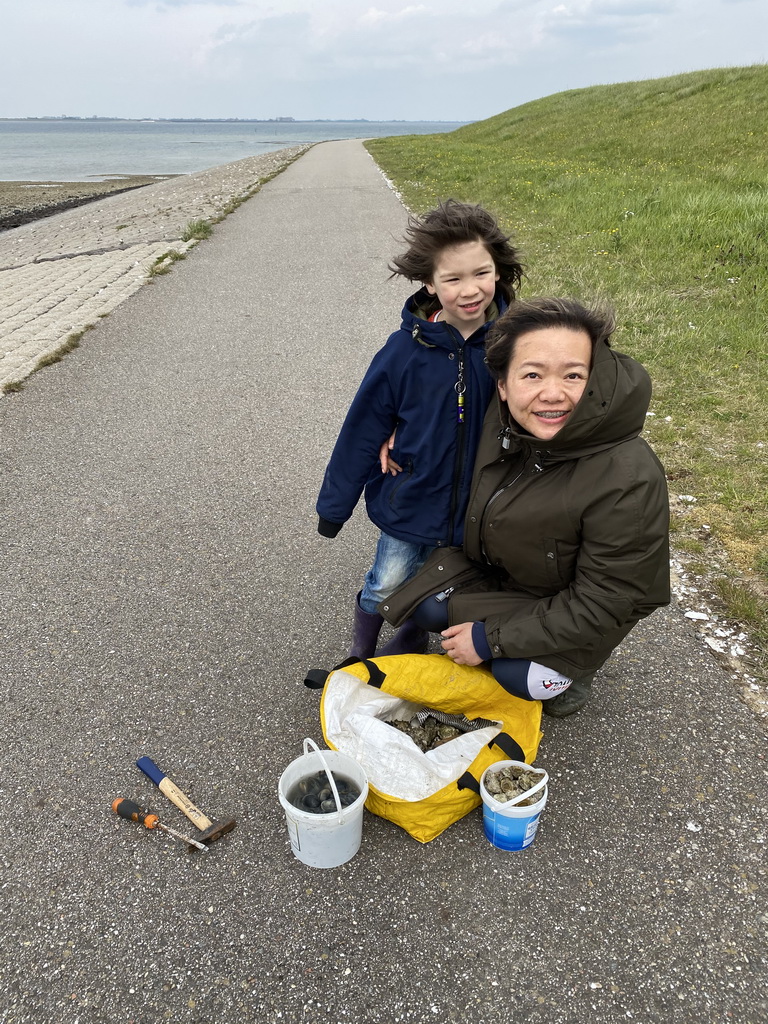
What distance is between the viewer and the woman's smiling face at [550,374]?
223 centimetres

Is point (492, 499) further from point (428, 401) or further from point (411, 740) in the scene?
point (411, 740)

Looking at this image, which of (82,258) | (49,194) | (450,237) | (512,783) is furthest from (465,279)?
(49,194)

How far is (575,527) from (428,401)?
28.2 inches

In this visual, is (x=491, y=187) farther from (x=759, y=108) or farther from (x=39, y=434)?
(x=39, y=434)

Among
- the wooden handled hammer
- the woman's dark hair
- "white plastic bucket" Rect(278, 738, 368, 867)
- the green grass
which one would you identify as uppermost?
the woman's dark hair

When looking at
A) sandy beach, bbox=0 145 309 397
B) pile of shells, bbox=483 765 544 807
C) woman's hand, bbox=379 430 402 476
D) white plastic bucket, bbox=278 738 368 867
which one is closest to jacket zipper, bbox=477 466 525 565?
woman's hand, bbox=379 430 402 476

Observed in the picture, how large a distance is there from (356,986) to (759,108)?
25.8 meters

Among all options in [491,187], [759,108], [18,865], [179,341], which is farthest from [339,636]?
[759,108]

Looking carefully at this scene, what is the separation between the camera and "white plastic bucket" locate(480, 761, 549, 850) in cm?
218

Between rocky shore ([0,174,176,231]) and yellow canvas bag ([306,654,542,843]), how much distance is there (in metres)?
22.1

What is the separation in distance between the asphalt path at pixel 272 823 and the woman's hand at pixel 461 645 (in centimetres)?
49

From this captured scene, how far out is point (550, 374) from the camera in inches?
88.6

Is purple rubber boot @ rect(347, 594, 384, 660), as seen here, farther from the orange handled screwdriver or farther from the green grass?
the green grass

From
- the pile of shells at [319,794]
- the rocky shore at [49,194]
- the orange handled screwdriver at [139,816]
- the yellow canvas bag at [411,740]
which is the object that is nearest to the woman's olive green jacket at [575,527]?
the yellow canvas bag at [411,740]
